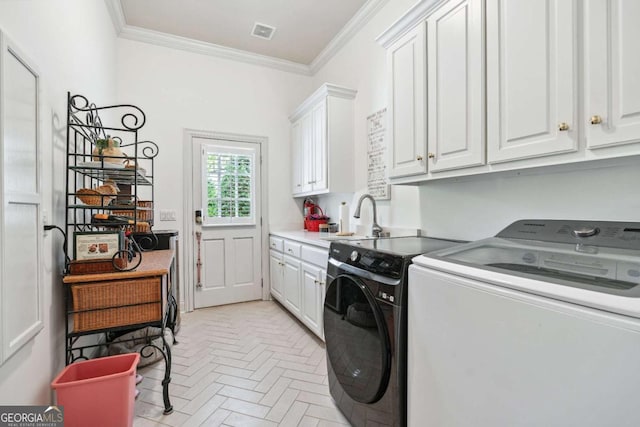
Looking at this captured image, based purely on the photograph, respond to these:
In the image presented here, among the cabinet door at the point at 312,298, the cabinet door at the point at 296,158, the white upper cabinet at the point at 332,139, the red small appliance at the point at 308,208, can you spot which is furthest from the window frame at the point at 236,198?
the cabinet door at the point at 312,298

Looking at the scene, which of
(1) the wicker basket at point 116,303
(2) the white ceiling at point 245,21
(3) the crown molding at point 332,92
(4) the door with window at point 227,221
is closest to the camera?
(1) the wicker basket at point 116,303

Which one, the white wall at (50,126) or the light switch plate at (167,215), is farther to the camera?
the light switch plate at (167,215)

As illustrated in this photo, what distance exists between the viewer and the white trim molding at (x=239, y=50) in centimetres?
278

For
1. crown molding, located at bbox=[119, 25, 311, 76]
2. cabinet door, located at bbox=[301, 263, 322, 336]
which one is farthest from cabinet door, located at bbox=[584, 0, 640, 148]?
crown molding, located at bbox=[119, 25, 311, 76]

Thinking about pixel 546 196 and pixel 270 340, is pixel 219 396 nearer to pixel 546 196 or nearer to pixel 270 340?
pixel 270 340

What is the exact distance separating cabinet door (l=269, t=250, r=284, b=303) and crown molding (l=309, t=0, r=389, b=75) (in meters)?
2.44

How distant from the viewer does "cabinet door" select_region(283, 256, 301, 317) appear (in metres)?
2.84

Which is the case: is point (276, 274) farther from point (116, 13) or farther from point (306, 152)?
point (116, 13)

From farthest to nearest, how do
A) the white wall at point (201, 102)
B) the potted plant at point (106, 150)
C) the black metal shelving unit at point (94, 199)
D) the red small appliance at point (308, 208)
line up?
the red small appliance at point (308, 208) < the white wall at point (201, 102) < the potted plant at point (106, 150) < the black metal shelving unit at point (94, 199)

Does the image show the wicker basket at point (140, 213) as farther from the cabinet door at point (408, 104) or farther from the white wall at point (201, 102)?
the cabinet door at point (408, 104)

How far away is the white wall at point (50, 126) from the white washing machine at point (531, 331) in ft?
Result: 5.06

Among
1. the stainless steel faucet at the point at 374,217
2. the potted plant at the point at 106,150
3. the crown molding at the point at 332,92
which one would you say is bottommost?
the stainless steel faucet at the point at 374,217

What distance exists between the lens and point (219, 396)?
184cm

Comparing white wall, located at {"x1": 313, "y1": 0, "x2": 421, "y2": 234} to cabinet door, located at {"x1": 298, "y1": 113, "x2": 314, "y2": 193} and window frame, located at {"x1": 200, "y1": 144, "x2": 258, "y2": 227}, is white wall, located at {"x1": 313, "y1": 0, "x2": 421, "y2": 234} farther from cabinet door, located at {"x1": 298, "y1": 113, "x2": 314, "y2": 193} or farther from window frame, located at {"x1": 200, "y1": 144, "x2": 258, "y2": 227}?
window frame, located at {"x1": 200, "y1": 144, "x2": 258, "y2": 227}
